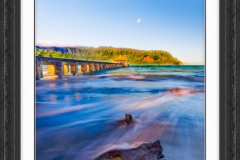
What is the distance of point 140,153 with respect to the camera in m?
0.90

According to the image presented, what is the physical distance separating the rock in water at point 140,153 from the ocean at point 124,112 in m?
0.02

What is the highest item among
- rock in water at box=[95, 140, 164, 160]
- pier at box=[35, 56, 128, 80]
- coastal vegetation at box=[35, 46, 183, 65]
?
coastal vegetation at box=[35, 46, 183, 65]

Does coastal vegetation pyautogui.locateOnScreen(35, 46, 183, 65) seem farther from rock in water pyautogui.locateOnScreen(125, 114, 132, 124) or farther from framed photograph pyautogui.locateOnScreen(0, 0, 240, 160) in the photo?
rock in water pyautogui.locateOnScreen(125, 114, 132, 124)

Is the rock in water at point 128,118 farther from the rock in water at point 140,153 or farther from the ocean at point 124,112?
the rock in water at point 140,153

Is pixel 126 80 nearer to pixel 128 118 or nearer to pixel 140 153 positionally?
pixel 128 118

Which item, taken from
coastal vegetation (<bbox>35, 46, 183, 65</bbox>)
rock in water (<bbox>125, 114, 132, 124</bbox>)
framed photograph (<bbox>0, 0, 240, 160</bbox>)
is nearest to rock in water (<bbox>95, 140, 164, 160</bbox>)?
framed photograph (<bbox>0, 0, 240, 160</bbox>)

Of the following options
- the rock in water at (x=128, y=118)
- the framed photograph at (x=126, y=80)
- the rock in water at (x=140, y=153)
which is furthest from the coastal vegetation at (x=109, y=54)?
the rock in water at (x=140, y=153)

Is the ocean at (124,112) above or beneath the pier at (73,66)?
beneath

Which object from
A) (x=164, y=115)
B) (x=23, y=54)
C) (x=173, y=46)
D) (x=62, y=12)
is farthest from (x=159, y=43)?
(x=23, y=54)

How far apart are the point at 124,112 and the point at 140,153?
19 cm

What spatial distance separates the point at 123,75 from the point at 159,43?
21 cm

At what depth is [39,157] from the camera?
882mm

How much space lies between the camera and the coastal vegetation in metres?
0.88

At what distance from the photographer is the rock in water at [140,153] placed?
894 millimetres
